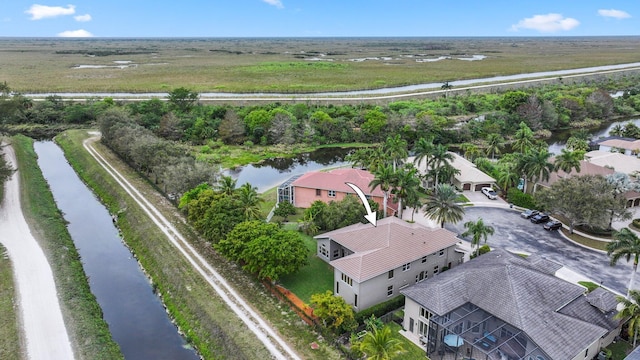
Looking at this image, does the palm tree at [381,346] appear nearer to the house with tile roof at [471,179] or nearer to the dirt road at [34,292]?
the dirt road at [34,292]

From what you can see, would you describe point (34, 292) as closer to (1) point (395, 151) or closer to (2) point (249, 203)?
(2) point (249, 203)

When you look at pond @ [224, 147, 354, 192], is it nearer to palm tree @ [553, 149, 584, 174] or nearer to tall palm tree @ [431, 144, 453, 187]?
tall palm tree @ [431, 144, 453, 187]

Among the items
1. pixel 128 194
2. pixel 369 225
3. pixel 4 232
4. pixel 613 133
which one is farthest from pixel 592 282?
pixel 613 133

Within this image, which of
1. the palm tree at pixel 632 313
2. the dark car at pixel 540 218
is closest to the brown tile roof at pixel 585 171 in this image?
the dark car at pixel 540 218

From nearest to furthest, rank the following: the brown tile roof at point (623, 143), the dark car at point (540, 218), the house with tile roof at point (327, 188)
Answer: the dark car at point (540, 218)
the house with tile roof at point (327, 188)
the brown tile roof at point (623, 143)

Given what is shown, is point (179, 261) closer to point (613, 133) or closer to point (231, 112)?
point (231, 112)

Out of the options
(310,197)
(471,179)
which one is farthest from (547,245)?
(310,197)
